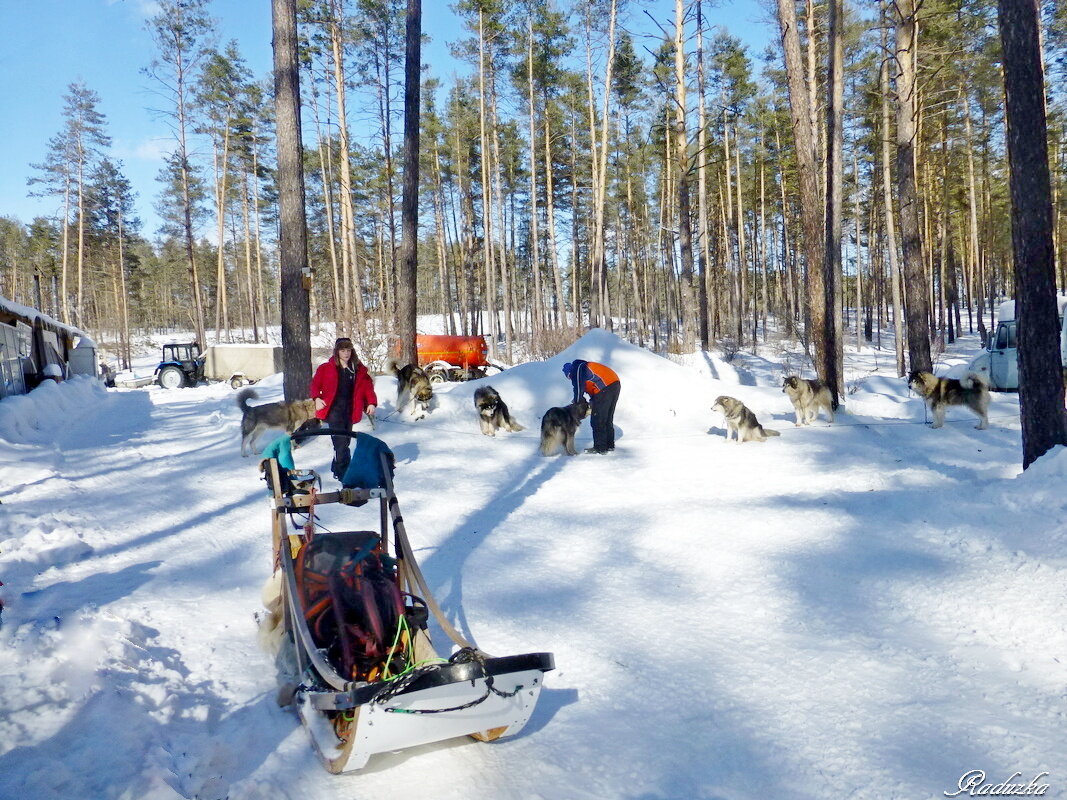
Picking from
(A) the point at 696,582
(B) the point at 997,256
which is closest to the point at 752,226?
(B) the point at 997,256

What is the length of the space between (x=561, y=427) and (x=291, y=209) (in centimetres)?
536

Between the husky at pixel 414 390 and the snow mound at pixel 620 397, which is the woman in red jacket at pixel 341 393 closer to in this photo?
the snow mound at pixel 620 397

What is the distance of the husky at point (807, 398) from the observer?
36.6 feet

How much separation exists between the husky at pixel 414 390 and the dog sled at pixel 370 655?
7740 millimetres

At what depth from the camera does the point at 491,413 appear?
11.0 metres

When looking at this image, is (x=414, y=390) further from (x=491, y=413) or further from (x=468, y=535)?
(x=468, y=535)

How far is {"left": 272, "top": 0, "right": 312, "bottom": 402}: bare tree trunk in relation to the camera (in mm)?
10289

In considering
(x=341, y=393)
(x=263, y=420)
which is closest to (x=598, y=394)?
(x=341, y=393)

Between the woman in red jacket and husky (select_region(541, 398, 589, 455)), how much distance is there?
2.87m

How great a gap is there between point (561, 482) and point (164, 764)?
5.56 meters

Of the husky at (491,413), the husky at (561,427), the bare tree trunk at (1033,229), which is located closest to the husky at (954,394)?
the bare tree trunk at (1033,229)

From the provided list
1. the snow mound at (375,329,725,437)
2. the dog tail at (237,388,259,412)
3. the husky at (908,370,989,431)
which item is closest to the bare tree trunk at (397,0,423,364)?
the snow mound at (375,329,725,437)

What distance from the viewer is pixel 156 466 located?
937 centimetres
